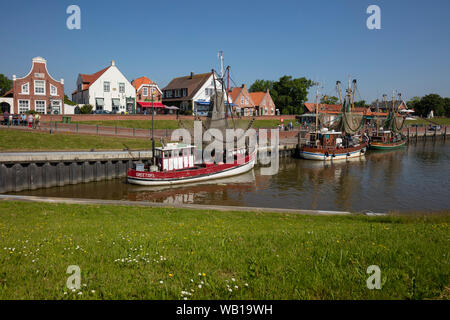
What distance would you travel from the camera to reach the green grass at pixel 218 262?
588 centimetres

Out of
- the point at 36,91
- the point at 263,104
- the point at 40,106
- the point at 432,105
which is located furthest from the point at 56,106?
the point at 432,105

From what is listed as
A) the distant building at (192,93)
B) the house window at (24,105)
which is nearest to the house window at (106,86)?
the house window at (24,105)

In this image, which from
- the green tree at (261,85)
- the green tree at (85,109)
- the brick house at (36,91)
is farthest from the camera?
the green tree at (261,85)

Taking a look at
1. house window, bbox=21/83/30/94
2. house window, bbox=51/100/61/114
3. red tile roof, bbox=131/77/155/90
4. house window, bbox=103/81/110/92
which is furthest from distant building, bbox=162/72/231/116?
house window, bbox=21/83/30/94

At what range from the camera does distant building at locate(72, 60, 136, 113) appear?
197ft

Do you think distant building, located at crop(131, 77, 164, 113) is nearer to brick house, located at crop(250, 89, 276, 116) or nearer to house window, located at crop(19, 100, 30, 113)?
house window, located at crop(19, 100, 30, 113)

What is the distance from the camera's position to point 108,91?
202 feet

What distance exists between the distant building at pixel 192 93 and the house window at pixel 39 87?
87.1 feet

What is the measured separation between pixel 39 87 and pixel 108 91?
487 inches

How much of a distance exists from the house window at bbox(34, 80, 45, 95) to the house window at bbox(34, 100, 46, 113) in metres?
1.51

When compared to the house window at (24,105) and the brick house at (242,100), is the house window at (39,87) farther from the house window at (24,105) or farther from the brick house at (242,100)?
the brick house at (242,100)

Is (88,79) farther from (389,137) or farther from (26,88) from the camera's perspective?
(389,137)
